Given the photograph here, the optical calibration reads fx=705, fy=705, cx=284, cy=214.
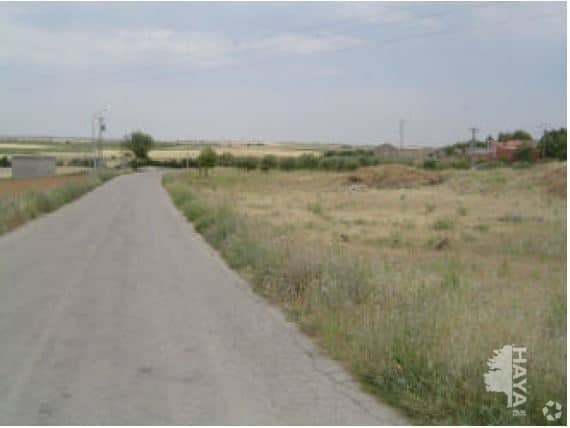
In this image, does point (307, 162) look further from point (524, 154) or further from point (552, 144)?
point (552, 144)

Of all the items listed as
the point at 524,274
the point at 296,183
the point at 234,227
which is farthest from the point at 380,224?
the point at 296,183

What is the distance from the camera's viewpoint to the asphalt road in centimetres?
594

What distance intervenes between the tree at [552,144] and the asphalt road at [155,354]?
274ft

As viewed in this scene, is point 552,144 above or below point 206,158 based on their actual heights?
above

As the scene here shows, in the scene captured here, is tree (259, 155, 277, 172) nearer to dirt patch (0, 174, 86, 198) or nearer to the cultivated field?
dirt patch (0, 174, 86, 198)

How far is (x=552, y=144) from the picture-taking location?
301 ft

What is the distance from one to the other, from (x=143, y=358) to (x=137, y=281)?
18.7 feet

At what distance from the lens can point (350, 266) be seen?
1063 cm

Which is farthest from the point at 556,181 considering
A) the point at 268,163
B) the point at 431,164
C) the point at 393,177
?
the point at 268,163

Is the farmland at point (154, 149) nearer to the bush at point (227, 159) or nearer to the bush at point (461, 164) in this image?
the bush at point (227, 159)

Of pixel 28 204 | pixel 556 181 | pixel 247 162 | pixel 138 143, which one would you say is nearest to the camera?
pixel 28 204

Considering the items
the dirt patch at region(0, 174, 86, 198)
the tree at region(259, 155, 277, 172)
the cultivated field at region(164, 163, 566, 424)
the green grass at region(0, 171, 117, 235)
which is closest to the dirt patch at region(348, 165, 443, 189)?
the dirt patch at region(0, 174, 86, 198)

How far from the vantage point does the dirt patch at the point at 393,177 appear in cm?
6631

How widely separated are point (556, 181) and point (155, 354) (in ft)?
136
